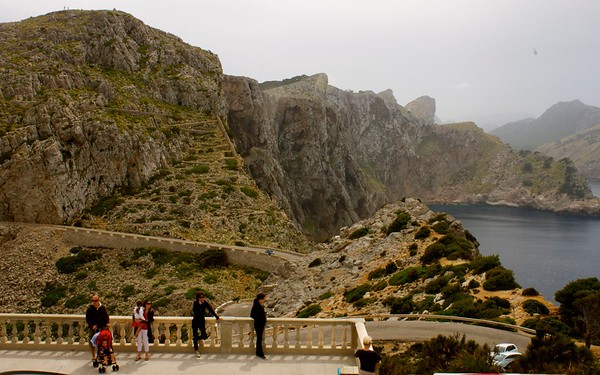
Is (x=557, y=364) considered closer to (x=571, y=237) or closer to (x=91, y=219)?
(x=91, y=219)

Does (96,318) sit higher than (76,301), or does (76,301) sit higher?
(96,318)

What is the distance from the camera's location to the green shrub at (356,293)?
35.0 m

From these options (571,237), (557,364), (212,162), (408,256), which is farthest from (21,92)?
(571,237)

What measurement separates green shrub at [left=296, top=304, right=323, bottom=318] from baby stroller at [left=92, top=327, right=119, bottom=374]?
2113 centimetres

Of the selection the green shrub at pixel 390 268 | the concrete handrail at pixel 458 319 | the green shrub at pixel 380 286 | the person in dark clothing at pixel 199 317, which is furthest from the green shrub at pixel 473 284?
the person in dark clothing at pixel 199 317

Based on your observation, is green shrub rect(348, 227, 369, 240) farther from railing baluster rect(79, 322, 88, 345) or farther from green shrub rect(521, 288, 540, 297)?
railing baluster rect(79, 322, 88, 345)

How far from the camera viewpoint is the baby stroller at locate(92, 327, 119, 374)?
553 inches

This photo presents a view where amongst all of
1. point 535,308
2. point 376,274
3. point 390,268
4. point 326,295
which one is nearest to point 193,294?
point 326,295

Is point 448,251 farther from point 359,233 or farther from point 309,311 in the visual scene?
point 359,233

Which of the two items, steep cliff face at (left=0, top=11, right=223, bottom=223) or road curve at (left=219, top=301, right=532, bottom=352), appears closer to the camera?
road curve at (left=219, top=301, right=532, bottom=352)

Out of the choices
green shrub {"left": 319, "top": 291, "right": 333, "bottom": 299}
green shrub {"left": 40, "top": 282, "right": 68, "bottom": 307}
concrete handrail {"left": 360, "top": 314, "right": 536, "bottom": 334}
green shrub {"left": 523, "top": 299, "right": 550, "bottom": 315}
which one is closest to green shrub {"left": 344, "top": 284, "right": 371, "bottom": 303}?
green shrub {"left": 319, "top": 291, "right": 333, "bottom": 299}

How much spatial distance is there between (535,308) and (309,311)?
15359mm

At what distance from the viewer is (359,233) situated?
56812 mm

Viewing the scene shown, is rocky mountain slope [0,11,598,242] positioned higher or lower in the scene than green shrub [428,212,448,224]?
higher
